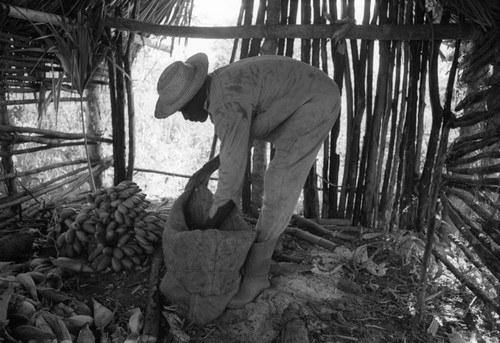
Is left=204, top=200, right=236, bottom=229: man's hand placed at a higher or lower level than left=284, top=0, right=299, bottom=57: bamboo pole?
lower

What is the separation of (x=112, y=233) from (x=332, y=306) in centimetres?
137

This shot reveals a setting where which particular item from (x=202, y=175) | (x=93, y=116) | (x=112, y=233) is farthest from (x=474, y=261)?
(x=93, y=116)

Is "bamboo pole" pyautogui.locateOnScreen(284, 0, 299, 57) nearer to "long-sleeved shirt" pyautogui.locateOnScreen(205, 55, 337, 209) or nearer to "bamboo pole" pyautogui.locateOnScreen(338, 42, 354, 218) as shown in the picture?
"bamboo pole" pyautogui.locateOnScreen(338, 42, 354, 218)

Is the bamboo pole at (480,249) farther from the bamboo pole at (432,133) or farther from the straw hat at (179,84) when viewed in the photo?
the straw hat at (179,84)

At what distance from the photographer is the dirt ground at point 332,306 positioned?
2.20 m

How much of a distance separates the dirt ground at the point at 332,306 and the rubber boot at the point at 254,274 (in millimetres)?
45

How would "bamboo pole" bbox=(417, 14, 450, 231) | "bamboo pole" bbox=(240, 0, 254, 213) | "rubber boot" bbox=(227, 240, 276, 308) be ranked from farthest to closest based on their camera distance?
1. "bamboo pole" bbox=(240, 0, 254, 213)
2. "bamboo pole" bbox=(417, 14, 450, 231)
3. "rubber boot" bbox=(227, 240, 276, 308)

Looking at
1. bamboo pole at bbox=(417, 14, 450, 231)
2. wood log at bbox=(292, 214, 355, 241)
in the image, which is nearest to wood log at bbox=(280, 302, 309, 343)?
wood log at bbox=(292, 214, 355, 241)

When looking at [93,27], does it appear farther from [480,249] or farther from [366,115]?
[480,249]

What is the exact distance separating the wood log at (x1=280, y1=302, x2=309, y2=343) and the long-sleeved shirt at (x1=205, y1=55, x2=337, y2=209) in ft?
2.20

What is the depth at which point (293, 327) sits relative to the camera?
212cm

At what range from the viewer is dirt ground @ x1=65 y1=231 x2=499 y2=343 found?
220 centimetres

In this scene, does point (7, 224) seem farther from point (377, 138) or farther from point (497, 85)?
point (497, 85)

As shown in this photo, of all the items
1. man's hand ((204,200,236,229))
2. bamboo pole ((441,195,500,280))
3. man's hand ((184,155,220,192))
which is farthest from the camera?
man's hand ((184,155,220,192))
